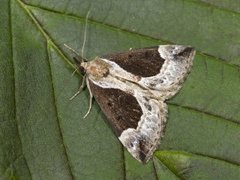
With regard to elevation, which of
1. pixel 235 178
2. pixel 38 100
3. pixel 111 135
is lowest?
pixel 235 178

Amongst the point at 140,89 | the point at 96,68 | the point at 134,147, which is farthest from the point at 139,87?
the point at 134,147

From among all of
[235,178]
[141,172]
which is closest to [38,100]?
[141,172]

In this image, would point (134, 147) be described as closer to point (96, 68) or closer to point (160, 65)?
point (96, 68)

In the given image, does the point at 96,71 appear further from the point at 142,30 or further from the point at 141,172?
the point at 141,172

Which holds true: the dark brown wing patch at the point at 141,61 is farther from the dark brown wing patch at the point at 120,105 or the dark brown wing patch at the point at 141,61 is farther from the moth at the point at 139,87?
the dark brown wing patch at the point at 120,105

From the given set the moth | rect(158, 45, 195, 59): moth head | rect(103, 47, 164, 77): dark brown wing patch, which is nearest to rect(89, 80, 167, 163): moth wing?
the moth

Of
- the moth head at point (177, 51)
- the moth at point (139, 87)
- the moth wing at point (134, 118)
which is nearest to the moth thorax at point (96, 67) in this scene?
the moth at point (139, 87)

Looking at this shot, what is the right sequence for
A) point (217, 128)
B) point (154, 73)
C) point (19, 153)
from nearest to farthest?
point (19, 153) → point (217, 128) → point (154, 73)
